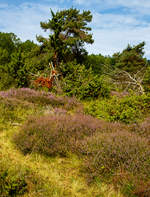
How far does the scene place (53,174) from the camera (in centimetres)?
337

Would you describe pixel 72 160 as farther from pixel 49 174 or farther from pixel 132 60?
pixel 132 60

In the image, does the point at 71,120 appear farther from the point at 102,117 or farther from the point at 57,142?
the point at 102,117

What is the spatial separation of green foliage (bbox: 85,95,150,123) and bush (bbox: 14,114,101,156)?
4.11 ft

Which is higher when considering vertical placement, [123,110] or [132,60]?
[132,60]

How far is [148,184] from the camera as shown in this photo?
2664mm

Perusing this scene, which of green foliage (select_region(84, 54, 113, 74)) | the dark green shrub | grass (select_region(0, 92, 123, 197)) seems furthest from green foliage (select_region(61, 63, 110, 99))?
the dark green shrub

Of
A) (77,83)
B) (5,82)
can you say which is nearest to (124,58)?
(77,83)

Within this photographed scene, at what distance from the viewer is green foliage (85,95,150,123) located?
5.88 metres

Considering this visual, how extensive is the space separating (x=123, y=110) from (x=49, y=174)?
3632 millimetres

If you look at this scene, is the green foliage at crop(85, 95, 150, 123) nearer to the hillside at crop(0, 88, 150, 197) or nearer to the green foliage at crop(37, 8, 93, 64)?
the hillside at crop(0, 88, 150, 197)

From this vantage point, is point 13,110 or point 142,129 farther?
point 13,110

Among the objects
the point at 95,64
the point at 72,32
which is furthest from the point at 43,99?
the point at 95,64

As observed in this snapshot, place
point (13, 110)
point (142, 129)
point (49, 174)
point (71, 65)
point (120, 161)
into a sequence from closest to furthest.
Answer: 1. point (120, 161)
2. point (49, 174)
3. point (142, 129)
4. point (13, 110)
5. point (71, 65)

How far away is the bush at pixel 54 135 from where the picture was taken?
13.3 ft
